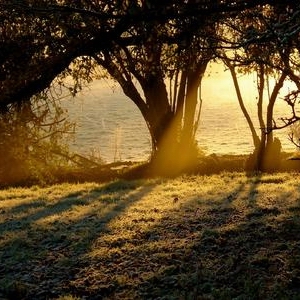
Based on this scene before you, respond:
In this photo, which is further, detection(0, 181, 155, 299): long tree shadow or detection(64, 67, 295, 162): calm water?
detection(64, 67, 295, 162): calm water

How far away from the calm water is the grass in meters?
30.2

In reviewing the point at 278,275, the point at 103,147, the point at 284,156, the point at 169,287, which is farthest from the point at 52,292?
the point at 103,147

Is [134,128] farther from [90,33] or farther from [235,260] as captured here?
[235,260]

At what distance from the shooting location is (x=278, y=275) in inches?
248

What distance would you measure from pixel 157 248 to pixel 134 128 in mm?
63188

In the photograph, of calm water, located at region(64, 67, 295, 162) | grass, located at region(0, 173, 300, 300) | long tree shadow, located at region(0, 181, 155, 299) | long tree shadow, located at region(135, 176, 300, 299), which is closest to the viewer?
long tree shadow, located at region(135, 176, 300, 299)

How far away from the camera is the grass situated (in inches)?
244

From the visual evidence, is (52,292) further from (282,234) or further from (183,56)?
(183,56)

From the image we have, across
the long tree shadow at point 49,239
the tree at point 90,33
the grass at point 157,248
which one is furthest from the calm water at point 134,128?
the tree at point 90,33

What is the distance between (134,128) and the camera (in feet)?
231

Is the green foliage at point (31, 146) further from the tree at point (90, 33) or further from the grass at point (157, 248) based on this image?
the tree at point (90, 33)

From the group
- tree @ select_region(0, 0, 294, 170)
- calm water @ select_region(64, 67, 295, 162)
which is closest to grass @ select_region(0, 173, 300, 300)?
tree @ select_region(0, 0, 294, 170)

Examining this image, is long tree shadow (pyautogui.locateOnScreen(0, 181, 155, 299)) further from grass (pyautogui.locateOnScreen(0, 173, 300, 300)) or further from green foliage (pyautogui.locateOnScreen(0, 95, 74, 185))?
green foliage (pyautogui.locateOnScreen(0, 95, 74, 185))

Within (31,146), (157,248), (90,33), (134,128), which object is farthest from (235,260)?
(134,128)
